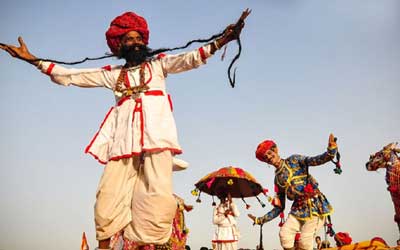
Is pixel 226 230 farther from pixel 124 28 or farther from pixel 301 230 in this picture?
pixel 124 28

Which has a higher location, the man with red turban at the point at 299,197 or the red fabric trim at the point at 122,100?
the red fabric trim at the point at 122,100

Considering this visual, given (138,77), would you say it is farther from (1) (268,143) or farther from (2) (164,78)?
(1) (268,143)

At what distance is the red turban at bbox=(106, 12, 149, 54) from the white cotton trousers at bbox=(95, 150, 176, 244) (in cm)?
110

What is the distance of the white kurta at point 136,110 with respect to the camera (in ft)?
12.6

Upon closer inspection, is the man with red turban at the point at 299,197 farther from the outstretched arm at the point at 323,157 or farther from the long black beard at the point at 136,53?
the long black beard at the point at 136,53

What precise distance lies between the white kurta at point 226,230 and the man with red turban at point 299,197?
465 cm

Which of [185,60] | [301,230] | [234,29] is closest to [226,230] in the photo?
[301,230]

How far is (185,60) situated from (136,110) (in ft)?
1.94

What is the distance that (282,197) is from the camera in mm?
6824

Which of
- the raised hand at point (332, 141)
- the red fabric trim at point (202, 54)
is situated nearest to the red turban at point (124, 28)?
the red fabric trim at point (202, 54)

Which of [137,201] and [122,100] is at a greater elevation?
[122,100]

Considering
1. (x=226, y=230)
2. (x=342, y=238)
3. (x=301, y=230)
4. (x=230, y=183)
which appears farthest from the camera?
(x=230, y=183)

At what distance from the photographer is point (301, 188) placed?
6480 millimetres

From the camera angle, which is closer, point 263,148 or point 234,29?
point 234,29
